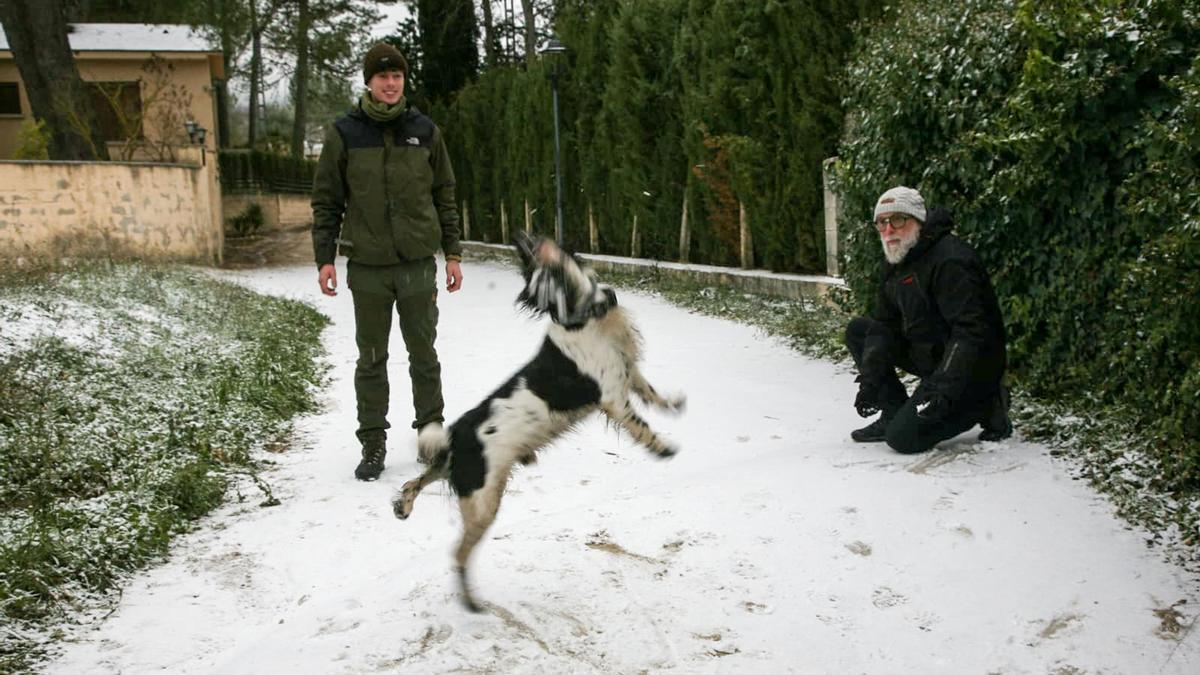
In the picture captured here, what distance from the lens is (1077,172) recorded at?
16.0ft

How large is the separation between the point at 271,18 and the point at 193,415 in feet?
103

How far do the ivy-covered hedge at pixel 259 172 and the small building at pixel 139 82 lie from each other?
158 cm

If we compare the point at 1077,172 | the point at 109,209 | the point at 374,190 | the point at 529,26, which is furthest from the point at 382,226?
the point at 529,26

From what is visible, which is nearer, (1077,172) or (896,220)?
(896,220)

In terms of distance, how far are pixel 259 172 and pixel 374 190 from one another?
1113 inches

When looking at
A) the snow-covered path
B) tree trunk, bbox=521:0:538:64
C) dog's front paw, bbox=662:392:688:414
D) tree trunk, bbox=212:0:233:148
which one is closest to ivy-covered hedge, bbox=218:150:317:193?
tree trunk, bbox=212:0:233:148

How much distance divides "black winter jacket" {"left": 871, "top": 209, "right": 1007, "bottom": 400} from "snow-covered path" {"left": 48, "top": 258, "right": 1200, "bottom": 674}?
0.42m

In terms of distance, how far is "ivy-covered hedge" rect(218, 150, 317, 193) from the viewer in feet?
94.7

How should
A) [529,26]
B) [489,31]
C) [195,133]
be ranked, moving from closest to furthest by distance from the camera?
[195,133], [529,26], [489,31]

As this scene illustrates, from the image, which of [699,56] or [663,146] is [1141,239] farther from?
[663,146]

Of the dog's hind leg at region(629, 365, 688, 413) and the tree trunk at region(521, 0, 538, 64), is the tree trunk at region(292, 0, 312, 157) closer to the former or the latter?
the tree trunk at region(521, 0, 538, 64)

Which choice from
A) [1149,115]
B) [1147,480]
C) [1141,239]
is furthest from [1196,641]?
[1149,115]

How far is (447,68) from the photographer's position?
30.9 metres

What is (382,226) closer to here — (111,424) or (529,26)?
(111,424)
